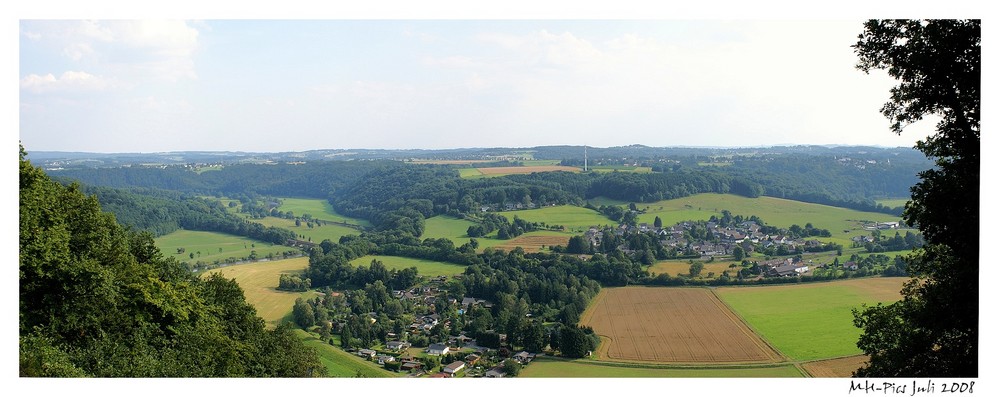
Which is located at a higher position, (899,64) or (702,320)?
(899,64)

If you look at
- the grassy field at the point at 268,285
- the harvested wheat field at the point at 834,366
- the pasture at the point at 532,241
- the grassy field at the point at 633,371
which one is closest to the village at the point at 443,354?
the grassy field at the point at 633,371

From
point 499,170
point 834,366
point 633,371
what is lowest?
point 633,371

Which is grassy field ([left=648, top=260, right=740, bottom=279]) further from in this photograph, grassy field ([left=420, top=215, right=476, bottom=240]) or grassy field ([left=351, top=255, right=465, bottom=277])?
grassy field ([left=420, top=215, right=476, bottom=240])

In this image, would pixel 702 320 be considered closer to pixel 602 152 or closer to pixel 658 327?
pixel 658 327

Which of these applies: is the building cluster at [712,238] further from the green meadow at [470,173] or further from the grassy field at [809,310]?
the green meadow at [470,173]

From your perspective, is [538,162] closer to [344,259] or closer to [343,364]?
[344,259]

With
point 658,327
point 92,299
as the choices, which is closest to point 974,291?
point 92,299

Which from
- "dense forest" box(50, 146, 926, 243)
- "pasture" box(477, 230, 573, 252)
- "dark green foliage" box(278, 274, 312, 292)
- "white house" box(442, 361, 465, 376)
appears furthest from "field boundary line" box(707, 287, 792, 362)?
"dense forest" box(50, 146, 926, 243)

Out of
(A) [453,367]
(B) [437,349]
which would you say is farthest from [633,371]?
(B) [437,349]
